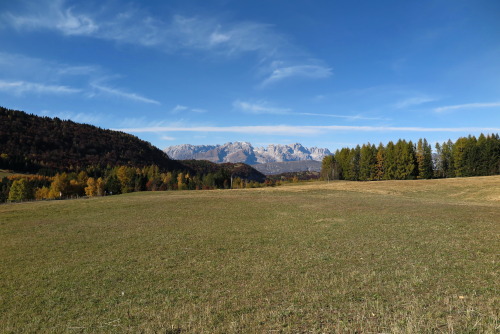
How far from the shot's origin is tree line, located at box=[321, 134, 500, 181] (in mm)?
117750

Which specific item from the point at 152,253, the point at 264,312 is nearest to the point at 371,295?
the point at 264,312

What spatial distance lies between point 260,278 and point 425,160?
139808 mm

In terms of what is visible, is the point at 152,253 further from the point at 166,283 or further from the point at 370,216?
the point at 370,216

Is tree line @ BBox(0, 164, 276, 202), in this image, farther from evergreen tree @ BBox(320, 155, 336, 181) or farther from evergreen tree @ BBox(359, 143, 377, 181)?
evergreen tree @ BBox(359, 143, 377, 181)

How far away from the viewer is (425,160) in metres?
130

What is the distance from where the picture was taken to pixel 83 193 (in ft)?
518

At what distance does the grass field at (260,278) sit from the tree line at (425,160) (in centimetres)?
10860

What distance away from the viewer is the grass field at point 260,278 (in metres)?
9.72

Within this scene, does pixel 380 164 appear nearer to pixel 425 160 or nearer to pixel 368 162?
pixel 368 162

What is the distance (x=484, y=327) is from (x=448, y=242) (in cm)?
1380

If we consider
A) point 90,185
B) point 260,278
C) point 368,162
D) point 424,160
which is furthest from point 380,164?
point 90,185

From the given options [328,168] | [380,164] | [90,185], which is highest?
[380,164]

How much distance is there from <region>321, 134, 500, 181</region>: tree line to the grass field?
109 metres

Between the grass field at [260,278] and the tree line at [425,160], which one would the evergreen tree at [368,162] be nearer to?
the tree line at [425,160]
